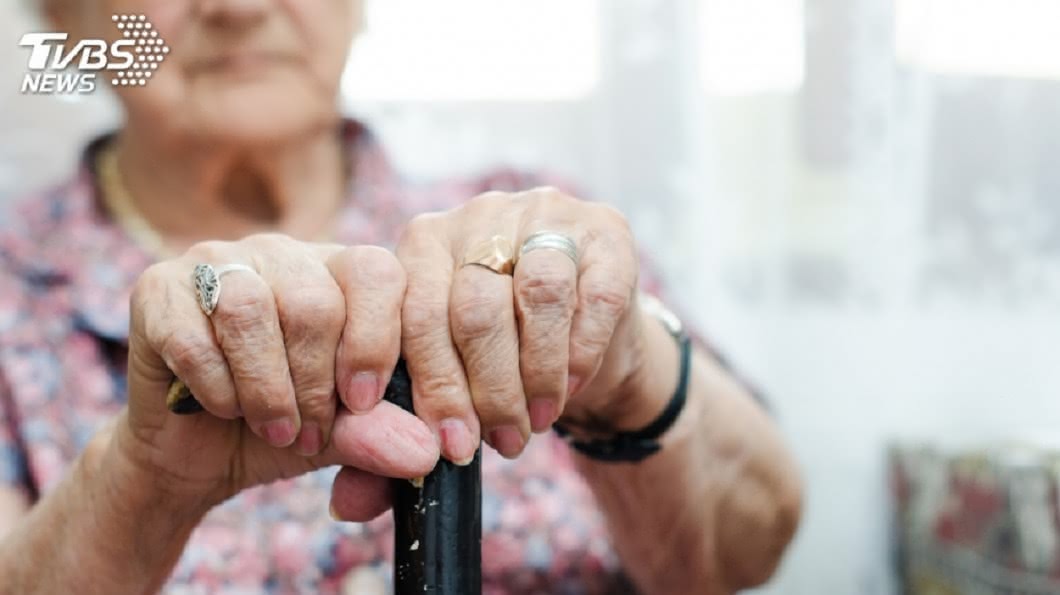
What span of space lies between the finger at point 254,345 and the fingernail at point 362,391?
0.10 feet

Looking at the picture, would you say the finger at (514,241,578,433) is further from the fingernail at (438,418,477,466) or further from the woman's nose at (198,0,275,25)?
the woman's nose at (198,0,275,25)

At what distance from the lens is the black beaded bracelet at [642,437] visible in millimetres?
761

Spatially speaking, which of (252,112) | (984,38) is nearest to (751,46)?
(984,38)

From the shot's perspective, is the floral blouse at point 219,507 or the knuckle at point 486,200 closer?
the knuckle at point 486,200

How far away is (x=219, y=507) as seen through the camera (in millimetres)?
856

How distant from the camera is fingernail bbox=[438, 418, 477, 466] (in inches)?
21.1

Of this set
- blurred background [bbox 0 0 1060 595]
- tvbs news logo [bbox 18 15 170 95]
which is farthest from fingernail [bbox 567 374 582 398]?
blurred background [bbox 0 0 1060 595]

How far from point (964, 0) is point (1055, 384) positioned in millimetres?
508

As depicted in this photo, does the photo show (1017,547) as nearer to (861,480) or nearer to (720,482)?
(861,480)

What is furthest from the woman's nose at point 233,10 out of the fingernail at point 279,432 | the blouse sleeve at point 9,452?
the fingernail at point 279,432

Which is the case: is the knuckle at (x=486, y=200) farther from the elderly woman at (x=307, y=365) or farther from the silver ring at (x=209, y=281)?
the silver ring at (x=209, y=281)

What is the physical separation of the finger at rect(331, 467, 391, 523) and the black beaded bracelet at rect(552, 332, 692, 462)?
0.20 m

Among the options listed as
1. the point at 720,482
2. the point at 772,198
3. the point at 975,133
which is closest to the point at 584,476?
the point at 720,482

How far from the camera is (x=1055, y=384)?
136 cm
